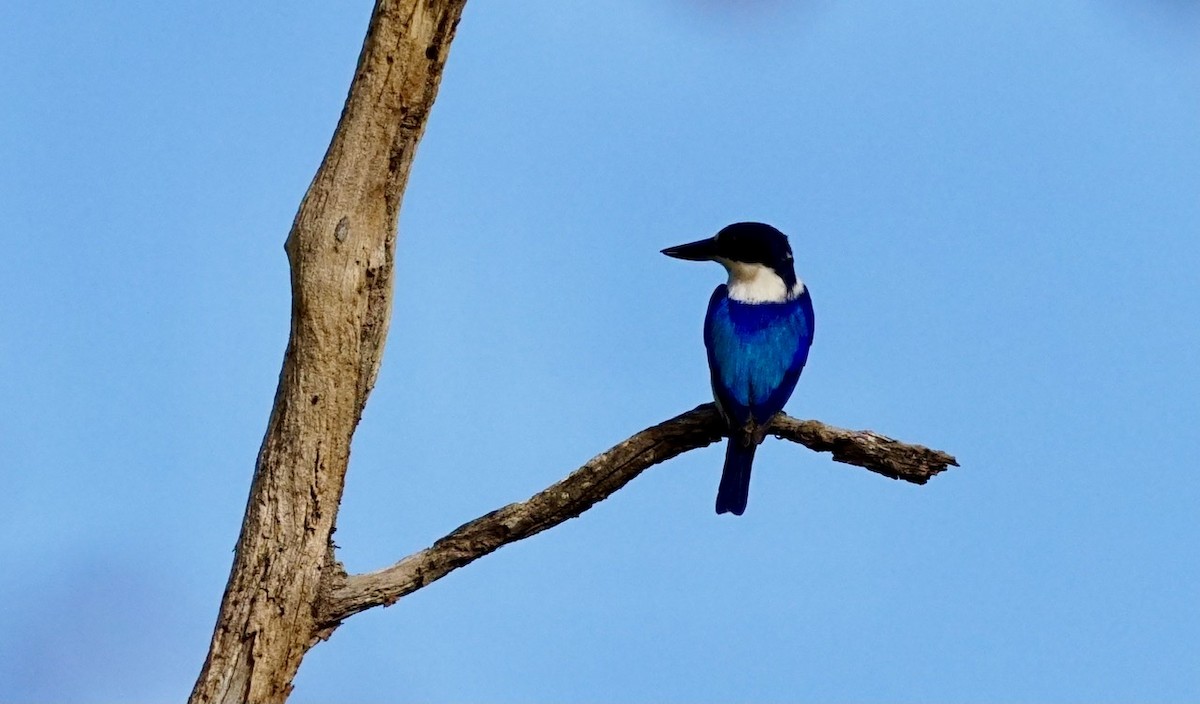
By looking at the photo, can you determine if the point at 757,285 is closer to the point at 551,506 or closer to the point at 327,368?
the point at 551,506

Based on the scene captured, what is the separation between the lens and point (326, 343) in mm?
5109

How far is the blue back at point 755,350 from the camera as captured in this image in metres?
5.76

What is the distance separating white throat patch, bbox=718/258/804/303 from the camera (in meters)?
6.42

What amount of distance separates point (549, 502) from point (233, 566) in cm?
120

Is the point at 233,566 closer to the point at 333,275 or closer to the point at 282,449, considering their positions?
the point at 282,449

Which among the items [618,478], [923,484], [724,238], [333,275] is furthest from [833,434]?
[333,275]

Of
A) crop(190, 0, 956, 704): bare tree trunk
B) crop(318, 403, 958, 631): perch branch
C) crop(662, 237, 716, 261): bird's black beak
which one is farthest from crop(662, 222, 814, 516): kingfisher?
crop(190, 0, 956, 704): bare tree trunk

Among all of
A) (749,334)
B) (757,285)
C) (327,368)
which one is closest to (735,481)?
(749,334)

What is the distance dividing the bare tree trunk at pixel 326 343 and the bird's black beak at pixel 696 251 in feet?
6.13

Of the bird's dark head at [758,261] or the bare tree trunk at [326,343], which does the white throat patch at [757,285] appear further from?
the bare tree trunk at [326,343]

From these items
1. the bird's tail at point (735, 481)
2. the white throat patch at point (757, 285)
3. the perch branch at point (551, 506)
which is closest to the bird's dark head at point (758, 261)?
the white throat patch at point (757, 285)

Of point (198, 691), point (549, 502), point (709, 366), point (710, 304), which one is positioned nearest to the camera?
point (198, 691)

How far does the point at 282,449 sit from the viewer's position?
511 cm

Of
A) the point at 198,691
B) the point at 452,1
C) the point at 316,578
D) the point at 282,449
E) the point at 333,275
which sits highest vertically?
the point at 452,1
